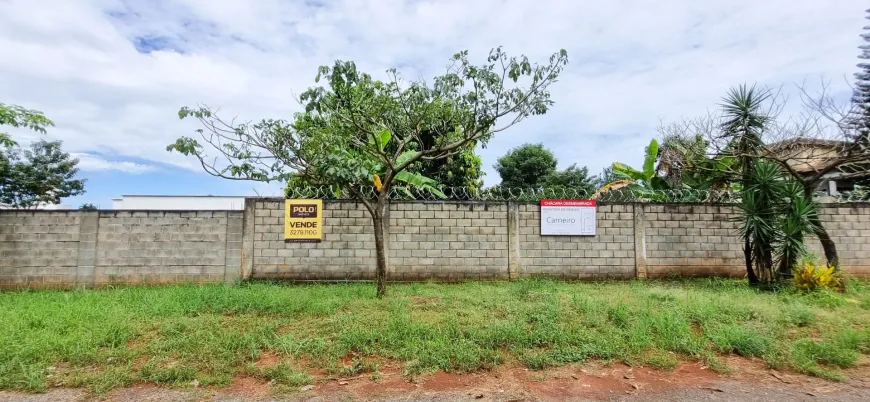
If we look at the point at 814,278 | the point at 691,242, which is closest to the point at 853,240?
the point at 814,278

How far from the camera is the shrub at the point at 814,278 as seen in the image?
20.9 feet

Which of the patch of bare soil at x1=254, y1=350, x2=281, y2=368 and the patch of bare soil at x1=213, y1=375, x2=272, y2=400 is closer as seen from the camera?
the patch of bare soil at x1=213, y1=375, x2=272, y2=400

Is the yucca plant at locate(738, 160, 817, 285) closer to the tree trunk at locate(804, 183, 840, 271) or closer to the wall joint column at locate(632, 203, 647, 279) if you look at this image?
the tree trunk at locate(804, 183, 840, 271)

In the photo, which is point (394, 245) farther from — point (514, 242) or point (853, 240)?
point (853, 240)

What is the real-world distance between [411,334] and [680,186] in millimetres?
8745

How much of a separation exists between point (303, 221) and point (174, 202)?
12942mm

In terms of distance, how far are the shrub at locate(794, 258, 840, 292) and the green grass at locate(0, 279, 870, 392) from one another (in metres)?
0.21

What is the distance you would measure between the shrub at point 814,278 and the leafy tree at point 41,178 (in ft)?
69.7

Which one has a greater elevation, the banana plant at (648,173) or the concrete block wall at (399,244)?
the banana plant at (648,173)

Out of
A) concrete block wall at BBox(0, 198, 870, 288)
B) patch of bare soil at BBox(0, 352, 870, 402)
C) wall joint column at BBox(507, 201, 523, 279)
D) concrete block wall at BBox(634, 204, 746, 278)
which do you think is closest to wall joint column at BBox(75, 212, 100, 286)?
concrete block wall at BBox(0, 198, 870, 288)

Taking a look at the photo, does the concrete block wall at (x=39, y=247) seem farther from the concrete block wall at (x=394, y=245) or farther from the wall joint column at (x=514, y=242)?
the wall joint column at (x=514, y=242)

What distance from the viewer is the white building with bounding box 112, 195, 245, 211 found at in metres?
16.4

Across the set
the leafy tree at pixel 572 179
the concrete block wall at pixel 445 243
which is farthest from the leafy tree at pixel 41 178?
the leafy tree at pixel 572 179

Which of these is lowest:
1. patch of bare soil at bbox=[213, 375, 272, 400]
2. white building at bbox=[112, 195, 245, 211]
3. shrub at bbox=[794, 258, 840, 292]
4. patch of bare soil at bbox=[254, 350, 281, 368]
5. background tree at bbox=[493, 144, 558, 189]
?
patch of bare soil at bbox=[213, 375, 272, 400]
